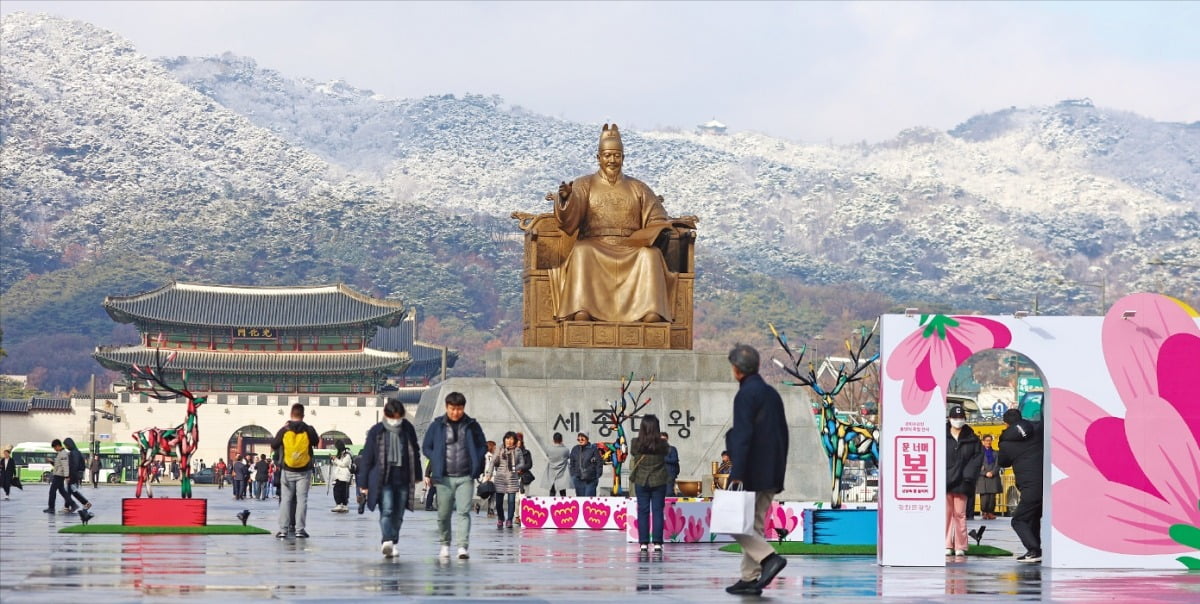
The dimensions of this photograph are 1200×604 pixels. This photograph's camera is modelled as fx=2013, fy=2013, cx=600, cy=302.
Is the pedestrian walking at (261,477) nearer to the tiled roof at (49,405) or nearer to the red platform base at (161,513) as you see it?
the red platform base at (161,513)

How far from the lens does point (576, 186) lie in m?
27.8

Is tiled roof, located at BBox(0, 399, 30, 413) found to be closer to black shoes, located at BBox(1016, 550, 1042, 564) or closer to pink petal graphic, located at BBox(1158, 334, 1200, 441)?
black shoes, located at BBox(1016, 550, 1042, 564)

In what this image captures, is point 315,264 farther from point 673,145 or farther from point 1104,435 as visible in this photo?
point 1104,435

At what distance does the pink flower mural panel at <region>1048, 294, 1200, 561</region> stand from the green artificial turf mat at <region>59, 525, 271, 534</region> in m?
8.15

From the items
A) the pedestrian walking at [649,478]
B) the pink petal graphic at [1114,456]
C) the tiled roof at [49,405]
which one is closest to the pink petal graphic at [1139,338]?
the pink petal graphic at [1114,456]

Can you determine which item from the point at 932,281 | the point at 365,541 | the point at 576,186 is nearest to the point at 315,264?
the point at 932,281

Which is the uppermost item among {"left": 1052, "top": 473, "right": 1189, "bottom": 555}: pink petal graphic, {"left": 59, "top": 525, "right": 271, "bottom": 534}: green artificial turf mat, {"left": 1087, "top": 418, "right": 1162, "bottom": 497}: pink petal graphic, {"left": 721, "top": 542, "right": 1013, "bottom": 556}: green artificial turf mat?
A: {"left": 1087, "top": 418, "right": 1162, "bottom": 497}: pink petal graphic

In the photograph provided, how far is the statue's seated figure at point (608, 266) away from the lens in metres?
27.2

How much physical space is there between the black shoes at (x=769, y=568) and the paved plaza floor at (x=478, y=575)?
0.35 ft

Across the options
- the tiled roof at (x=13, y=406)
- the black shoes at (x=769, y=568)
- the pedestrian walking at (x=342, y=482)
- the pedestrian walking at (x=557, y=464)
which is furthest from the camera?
the tiled roof at (x=13, y=406)

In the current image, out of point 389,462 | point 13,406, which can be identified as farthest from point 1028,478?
point 13,406

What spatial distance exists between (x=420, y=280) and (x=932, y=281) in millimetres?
44590

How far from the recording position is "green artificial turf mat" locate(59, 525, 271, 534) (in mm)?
18641

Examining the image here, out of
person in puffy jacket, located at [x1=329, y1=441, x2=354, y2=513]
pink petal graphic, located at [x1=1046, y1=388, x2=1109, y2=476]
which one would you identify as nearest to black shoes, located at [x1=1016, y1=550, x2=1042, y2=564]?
pink petal graphic, located at [x1=1046, y1=388, x2=1109, y2=476]
